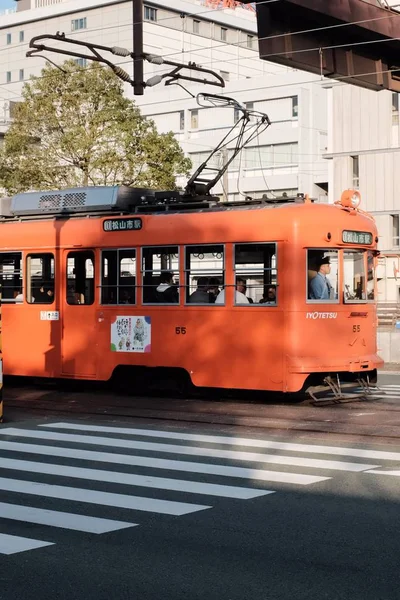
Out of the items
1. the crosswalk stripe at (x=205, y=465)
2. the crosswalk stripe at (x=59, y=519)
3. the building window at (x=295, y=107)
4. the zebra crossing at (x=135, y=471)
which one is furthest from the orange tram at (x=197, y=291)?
the building window at (x=295, y=107)

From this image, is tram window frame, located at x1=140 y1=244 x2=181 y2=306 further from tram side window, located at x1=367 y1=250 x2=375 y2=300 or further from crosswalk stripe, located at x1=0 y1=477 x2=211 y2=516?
crosswalk stripe, located at x1=0 y1=477 x2=211 y2=516

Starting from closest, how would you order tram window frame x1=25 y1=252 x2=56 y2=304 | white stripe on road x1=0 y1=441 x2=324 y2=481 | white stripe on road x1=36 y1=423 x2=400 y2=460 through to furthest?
white stripe on road x1=0 y1=441 x2=324 y2=481
white stripe on road x1=36 y1=423 x2=400 y2=460
tram window frame x1=25 y1=252 x2=56 y2=304

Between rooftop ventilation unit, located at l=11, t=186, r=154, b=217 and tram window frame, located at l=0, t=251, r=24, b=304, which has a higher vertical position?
rooftop ventilation unit, located at l=11, t=186, r=154, b=217

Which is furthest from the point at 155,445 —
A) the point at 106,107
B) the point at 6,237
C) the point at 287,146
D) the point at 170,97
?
the point at 170,97

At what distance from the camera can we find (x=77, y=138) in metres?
35.8

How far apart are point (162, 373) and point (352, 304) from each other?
332cm

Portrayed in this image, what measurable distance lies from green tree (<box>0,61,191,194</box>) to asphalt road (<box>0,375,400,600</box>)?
78.8 feet

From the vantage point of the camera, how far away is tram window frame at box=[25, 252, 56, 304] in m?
19.0

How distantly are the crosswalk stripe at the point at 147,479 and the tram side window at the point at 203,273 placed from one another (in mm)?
6386

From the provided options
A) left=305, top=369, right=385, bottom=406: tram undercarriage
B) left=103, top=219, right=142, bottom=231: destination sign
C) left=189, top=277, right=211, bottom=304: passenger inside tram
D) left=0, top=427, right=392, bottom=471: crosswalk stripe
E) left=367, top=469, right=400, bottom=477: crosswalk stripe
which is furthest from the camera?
left=103, top=219, right=142, bottom=231: destination sign

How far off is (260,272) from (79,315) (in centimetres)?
362

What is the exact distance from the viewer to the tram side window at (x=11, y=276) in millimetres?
19547

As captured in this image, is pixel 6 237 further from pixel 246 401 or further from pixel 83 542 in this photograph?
pixel 83 542

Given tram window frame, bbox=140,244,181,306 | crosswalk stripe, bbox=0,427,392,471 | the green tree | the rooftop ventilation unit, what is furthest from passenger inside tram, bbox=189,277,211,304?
the green tree
